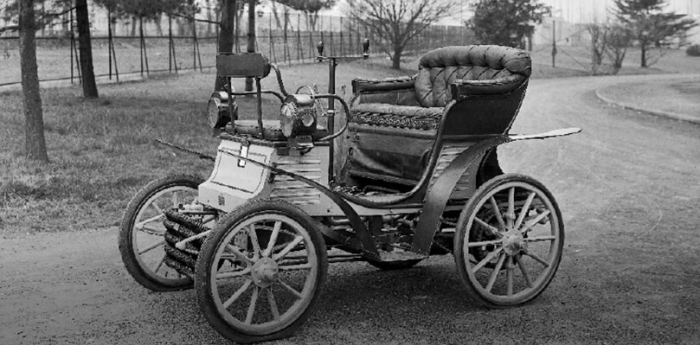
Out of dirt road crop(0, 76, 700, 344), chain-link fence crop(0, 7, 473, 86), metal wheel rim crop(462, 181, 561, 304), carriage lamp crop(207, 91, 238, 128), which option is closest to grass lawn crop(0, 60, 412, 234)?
carriage lamp crop(207, 91, 238, 128)

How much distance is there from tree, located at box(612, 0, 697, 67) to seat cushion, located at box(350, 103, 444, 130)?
177 feet

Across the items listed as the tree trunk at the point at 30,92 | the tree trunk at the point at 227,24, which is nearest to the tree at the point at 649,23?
the tree trunk at the point at 227,24

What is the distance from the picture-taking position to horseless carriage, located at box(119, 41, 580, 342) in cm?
553

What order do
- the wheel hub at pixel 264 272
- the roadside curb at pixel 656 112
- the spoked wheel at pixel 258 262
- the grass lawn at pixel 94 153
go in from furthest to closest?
the roadside curb at pixel 656 112 → the grass lawn at pixel 94 153 → the wheel hub at pixel 264 272 → the spoked wheel at pixel 258 262

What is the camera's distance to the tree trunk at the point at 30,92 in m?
12.6

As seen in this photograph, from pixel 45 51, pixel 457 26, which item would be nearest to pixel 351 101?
pixel 45 51

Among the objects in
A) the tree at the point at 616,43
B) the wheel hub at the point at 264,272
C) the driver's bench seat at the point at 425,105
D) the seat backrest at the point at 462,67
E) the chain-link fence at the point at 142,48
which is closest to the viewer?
the wheel hub at the point at 264,272

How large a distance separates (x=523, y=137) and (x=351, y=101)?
56.0 inches

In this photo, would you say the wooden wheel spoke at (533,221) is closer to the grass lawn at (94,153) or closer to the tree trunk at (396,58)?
the grass lawn at (94,153)

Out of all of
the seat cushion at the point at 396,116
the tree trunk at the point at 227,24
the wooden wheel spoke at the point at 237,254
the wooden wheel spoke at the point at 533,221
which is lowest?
the wooden wheel spoke at the point at 533,221

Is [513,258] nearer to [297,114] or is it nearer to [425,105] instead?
[425,105]

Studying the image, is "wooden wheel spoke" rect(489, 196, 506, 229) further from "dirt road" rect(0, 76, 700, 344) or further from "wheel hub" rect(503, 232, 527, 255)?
"dirt road" rect(0, 76, 700, 344)

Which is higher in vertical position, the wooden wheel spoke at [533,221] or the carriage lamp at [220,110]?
the carriage lamp at [220,110]

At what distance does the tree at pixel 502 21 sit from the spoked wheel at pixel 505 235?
42.0 meters
